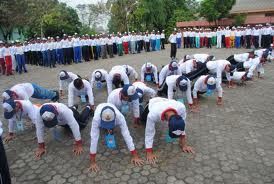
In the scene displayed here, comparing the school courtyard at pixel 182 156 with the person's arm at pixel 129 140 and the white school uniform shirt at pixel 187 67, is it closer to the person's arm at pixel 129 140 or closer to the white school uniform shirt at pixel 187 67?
the person's arm at pixel 129 140

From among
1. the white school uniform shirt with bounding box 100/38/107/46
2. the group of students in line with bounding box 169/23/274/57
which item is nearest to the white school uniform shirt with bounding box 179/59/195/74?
the group of students in line with bounding box 169/23/274/57

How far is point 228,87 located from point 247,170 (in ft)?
17.0

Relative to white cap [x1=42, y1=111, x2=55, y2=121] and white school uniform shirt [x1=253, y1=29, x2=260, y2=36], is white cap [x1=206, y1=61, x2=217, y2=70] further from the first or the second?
white school uniform shirt [x1=253, y1=29, x2=260, y2=36]

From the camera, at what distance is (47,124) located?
15.5 feet

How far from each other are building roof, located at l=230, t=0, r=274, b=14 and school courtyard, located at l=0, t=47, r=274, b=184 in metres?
22.8

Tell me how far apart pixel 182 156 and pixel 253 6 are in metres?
27.6

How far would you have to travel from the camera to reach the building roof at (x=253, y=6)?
26.9m

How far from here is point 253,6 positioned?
1121 inches

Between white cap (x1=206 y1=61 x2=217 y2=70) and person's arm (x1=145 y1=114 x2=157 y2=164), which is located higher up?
white cap (x1=206 y1=61 x2=217 y2=70)

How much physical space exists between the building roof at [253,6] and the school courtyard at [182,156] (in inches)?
897

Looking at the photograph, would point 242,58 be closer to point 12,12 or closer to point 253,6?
point 253,6

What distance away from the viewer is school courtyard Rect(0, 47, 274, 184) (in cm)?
448

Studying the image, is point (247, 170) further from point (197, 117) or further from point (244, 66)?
point (244, 66)

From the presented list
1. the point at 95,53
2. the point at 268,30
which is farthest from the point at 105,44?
the point at 268,30
